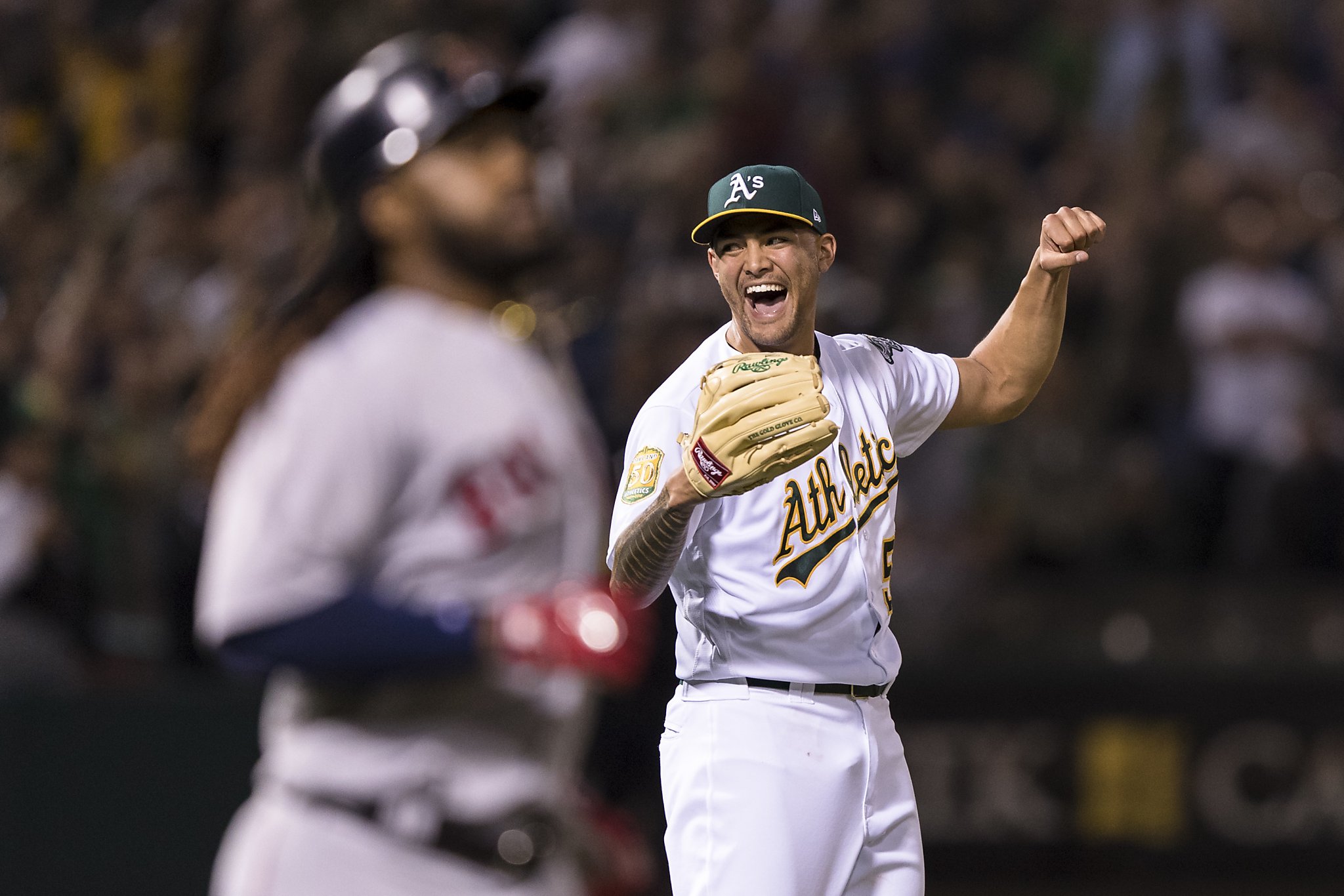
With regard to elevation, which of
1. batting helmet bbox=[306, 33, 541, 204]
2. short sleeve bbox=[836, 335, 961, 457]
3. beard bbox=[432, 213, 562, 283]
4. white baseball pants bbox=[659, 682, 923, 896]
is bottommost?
white baseball pants bbox=[659, 682, 923, 896]

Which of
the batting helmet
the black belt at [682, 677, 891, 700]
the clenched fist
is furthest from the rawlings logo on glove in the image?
the batting helmet

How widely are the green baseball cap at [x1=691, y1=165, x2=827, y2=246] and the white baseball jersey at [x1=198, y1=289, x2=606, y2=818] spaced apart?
0.73 metres

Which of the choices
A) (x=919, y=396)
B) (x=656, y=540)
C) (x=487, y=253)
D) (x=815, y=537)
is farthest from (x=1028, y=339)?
→ (x=487, y=253)

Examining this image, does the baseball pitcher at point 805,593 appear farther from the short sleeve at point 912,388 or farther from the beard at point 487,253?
the beard at point 487,253

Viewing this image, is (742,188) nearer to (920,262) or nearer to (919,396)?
(919,396)

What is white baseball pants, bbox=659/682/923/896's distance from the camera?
2.25 meters

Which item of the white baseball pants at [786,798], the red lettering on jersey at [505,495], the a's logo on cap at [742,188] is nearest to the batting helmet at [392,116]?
the red lettering on jersey at [505,495]

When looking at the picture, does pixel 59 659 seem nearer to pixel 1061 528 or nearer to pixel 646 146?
pixel 646 146

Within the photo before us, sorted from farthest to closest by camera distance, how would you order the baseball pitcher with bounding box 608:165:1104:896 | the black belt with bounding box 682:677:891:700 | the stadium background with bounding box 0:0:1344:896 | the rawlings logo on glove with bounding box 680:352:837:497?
the stadium background with bounding box 0:0:1344:896 → the black belt with bounding box 682:677:891:700 → the baseball pitcher with bounding box 608:165:1104:896 → the rawlings logo on glove with bounding box 680:352:837:497

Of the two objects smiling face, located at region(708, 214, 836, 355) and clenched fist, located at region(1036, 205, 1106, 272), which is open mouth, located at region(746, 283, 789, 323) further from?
clenched fist, located at region(1036, 205, 1106, 272)

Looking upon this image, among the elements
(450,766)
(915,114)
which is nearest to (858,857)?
(450,766)

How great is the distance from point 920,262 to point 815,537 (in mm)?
3335

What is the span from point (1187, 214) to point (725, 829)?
5263 mm

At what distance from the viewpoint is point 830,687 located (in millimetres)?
2361
